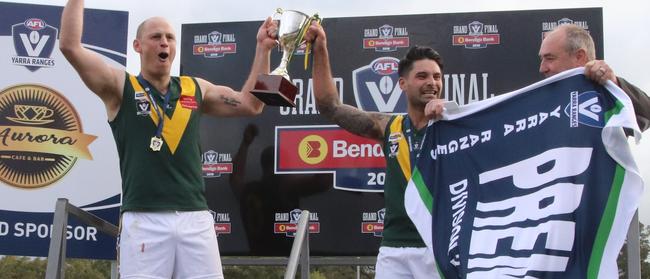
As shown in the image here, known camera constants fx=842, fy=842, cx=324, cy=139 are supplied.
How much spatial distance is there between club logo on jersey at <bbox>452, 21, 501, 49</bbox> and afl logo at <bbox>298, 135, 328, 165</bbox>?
1.25 meters

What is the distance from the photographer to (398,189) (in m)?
4.66

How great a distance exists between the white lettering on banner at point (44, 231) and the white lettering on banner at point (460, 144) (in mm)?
2866

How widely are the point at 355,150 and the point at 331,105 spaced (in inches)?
39.1

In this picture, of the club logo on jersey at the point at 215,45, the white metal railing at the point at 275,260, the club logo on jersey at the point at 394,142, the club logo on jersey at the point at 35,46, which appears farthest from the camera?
the club logo on jersey at the point at 215,45

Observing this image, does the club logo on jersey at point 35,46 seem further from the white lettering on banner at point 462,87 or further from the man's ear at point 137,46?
the white lettering on banner at point 462,87

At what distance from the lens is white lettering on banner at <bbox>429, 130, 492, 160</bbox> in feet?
13.7

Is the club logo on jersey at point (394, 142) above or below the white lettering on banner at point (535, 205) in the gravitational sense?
above

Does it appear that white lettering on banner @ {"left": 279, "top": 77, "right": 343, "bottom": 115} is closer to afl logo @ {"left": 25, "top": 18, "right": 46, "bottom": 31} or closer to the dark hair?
the dark hair

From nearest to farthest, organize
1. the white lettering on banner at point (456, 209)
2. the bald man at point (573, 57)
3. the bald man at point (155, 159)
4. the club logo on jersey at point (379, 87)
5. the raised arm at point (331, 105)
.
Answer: the bald man at point (573, 57), the white lettering on banner at point (456, 209), the bald man at point (155, 159), the raised arm at point (331, 105), the club logo on jersey at point (379, 87)

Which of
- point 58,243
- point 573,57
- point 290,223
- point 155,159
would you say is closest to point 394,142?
point 573,57

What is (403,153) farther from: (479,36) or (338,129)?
(479,36)

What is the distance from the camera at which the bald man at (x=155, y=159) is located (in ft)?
14.3

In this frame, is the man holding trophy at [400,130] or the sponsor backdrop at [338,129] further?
the sponsor backdrop at [338,129]

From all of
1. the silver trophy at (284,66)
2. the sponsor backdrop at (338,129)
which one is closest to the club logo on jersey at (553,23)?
the sponsor backdrop at (338,129)
